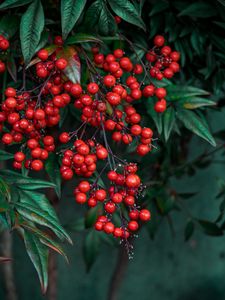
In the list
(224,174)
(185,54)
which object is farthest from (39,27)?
(224,174)

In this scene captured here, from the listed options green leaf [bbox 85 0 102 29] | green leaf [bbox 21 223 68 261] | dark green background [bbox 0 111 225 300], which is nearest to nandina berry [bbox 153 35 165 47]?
green leaf [bbox 85 0 102 29]

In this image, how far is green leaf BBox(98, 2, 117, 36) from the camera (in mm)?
645

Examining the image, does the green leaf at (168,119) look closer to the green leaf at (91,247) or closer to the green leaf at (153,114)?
the green leaf at (153,114)

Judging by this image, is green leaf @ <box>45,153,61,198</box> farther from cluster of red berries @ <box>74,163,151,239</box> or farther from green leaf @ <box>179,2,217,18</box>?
green leaf @ <box>179,2,217,18</box>

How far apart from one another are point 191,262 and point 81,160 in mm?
1078

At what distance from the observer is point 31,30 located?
60 centimetres

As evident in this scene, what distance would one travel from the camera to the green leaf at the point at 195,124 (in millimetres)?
704

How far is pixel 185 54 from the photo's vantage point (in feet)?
2.81

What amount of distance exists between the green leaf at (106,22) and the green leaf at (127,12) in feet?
0.05

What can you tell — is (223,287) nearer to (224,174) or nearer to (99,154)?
(224,174)

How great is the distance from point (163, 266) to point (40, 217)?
3.45 ft

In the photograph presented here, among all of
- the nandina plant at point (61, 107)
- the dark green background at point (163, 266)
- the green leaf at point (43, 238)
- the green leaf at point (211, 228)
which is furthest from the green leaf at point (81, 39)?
the dark green background at point (163, 266)

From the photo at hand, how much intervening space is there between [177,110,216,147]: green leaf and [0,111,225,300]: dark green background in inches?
28.7

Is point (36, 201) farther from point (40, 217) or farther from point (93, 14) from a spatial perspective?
point (93, 14)
